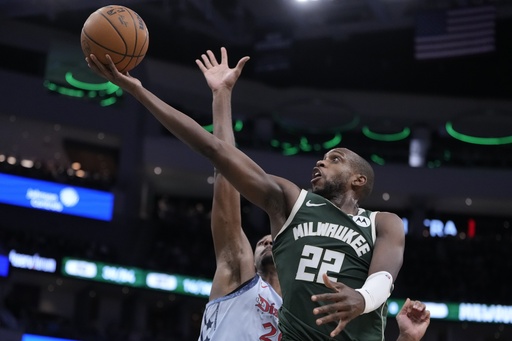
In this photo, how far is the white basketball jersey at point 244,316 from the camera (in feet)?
14.1

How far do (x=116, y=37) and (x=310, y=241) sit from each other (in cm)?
151

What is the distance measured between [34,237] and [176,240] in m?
4.34

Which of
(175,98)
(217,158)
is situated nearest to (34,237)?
(175,98)

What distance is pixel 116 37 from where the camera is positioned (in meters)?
4.05

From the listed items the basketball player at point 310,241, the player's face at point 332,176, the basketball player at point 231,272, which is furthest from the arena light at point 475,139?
the basketball player at point 310,241

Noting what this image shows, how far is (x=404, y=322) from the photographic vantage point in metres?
3.66

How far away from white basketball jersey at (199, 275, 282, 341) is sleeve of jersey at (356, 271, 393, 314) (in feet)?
3.92

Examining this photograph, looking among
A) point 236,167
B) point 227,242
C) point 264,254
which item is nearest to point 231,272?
point 227,242

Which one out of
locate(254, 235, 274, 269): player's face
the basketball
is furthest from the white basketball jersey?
the basketball

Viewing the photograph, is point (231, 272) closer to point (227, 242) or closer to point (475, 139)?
point (227, 242)

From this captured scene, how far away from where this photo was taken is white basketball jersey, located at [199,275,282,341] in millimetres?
4312

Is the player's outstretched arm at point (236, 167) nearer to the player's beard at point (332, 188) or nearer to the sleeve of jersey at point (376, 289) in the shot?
the player's beard at point (332, 188)

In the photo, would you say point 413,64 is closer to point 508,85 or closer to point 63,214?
point 508,85

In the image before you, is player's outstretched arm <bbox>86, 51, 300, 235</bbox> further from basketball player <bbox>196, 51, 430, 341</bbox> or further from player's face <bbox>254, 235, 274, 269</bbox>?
player's face <bbox>254, 235, 274, 269</bbox>
